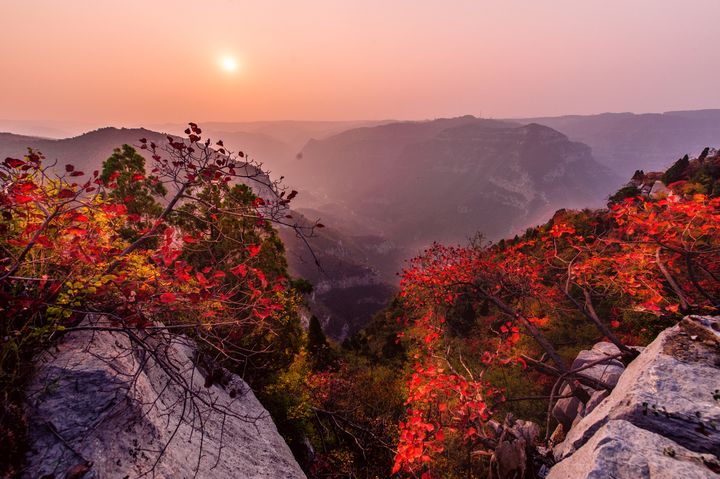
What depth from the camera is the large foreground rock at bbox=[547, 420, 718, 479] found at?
3.80 m

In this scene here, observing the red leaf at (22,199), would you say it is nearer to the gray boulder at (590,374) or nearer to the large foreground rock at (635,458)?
the large foreground rock at (635,458)

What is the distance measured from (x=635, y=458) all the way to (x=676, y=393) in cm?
148

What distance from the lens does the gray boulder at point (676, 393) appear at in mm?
4340

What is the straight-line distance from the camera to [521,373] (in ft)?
52.9

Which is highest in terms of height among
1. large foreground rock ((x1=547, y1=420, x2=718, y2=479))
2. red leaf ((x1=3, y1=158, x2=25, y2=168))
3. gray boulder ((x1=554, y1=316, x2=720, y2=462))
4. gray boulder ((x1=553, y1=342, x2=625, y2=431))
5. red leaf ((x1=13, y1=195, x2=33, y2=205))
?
red leaf ((x1=3, y1=158, x2=25, y2=168))

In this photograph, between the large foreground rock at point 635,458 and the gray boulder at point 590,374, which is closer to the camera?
the large foreground rock at point 635,458

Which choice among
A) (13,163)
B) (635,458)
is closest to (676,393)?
(635,458)

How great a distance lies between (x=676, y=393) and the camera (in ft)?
15.5

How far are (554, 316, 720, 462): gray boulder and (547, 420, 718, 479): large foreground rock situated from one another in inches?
14.6

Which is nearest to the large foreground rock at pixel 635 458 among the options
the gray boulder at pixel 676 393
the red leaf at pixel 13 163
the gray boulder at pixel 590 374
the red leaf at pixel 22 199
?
the gray boulder at pixel 676 393

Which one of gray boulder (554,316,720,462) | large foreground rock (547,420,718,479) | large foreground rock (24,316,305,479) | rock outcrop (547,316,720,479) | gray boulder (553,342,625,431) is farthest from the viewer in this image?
gray boulder (553,342,625,431)

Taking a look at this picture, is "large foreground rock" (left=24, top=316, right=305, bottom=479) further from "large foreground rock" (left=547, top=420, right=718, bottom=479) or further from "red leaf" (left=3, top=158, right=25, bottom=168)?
"large foreground rock" (left=547, top=420, right=718, bottom=479)

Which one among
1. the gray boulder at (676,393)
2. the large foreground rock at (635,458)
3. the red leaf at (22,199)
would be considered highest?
the red leaf at (22,199)


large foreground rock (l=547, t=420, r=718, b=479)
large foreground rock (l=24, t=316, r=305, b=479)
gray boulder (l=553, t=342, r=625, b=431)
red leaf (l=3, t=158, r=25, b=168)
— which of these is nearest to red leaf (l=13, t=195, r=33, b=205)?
red leaf (l=3, t=158, r=25, b=168)
